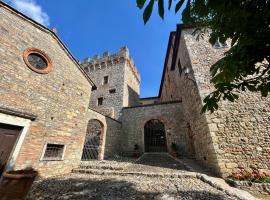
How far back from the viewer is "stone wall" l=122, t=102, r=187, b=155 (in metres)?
10.6

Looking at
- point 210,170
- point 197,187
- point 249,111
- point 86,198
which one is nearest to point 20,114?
point 86,198

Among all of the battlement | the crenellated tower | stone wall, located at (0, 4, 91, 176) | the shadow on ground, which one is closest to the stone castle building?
stone wall, located at (0, 4, 91, 176)

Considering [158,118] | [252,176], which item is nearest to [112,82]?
[158,118]

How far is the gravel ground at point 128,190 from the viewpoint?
3576 millimetres

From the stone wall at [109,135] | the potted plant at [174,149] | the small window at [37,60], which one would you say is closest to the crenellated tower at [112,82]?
the stone wall at [109,135]

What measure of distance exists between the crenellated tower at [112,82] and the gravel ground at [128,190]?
901cm

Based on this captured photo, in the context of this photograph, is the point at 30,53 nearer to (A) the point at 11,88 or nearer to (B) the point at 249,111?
(A) the point at 11,88

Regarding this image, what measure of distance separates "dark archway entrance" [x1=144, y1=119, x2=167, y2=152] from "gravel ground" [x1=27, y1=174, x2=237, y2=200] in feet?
22.1

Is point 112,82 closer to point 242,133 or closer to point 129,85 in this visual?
point 129,85

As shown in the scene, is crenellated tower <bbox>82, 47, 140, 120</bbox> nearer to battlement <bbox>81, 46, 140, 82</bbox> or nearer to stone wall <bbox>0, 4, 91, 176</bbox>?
battlement <bbox>81, 46, 140, 82</bbox>

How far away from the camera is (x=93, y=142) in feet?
37.5

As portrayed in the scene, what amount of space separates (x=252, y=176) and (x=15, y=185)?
7023mm

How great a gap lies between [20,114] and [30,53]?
9.39ft

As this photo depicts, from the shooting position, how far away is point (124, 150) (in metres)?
11.7
